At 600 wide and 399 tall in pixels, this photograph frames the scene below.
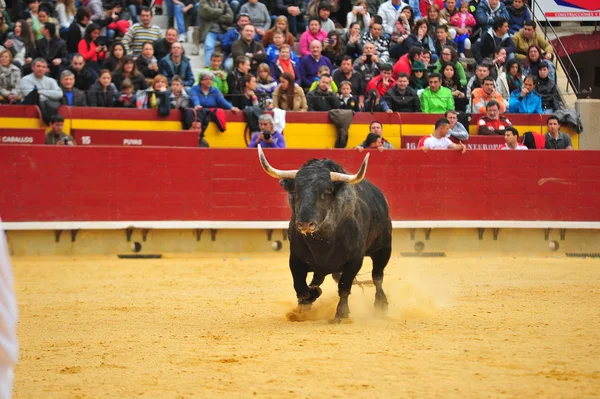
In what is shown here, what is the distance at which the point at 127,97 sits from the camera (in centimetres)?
1405

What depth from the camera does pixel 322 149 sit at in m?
13.5

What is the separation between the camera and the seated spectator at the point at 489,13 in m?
17.2

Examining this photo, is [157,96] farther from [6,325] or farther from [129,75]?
[6,325]

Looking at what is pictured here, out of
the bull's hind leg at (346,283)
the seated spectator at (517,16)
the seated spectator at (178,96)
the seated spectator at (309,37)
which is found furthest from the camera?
the seated spectator at (517,16)

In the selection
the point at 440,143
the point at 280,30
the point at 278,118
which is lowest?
the point at 440,143

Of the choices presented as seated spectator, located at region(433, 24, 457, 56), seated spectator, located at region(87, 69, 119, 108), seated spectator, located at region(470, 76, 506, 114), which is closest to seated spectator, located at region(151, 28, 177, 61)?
→ seated spectator, located at region(87, 69, 119, 108)

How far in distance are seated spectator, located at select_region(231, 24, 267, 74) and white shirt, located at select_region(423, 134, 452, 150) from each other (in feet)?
9.12

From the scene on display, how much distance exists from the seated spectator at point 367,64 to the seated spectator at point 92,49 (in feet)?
→ 12.5

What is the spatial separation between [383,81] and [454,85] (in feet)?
3.98

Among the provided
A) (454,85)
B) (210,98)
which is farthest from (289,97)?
(454,85)

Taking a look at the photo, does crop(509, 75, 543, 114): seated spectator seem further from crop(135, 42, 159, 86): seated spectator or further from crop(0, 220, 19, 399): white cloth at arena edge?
crop(0, 220, 19, 399): white cloth at arena edge

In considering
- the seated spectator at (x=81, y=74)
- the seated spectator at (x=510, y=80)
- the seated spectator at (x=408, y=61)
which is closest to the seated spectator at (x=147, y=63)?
the seated spectator at (x=81, y=74)

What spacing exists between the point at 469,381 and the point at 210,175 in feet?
28.0

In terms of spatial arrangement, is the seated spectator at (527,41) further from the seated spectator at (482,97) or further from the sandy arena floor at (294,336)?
the sandy arena floor at (294,336)
